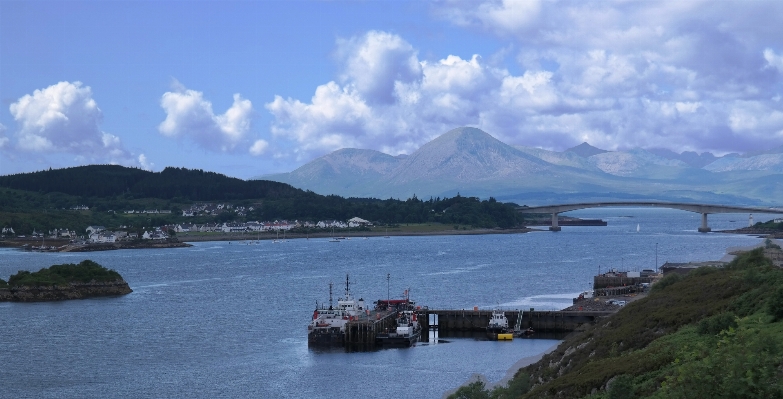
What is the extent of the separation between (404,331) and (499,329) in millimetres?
5213

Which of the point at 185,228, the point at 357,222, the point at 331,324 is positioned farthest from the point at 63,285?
the point at 357,222

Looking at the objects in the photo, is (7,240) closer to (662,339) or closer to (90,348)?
(90,348)

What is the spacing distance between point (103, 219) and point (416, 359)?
151 metres

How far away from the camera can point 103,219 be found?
184250 mm

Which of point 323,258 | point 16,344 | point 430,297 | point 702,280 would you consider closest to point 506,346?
point 702,280

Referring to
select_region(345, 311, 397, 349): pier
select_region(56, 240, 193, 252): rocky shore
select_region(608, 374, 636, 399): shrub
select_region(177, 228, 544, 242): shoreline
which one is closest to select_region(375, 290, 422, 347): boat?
select_region(345, 311, 397, 349): pier

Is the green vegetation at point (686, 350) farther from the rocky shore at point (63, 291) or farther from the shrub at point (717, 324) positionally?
the rocky shore at point (63, 291)

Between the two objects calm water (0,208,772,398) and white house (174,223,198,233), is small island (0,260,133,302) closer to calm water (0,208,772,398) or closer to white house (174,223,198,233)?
calm water (0,208,772,398)

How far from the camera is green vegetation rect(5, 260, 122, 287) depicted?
70.2m

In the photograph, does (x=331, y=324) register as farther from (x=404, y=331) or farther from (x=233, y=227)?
(x=233, y=227)

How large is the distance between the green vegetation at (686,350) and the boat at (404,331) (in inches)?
503

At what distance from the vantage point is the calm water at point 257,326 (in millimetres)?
38531

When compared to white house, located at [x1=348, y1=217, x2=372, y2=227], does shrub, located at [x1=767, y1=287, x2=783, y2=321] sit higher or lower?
lower

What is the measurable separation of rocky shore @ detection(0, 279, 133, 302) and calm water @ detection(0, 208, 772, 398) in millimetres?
2055
